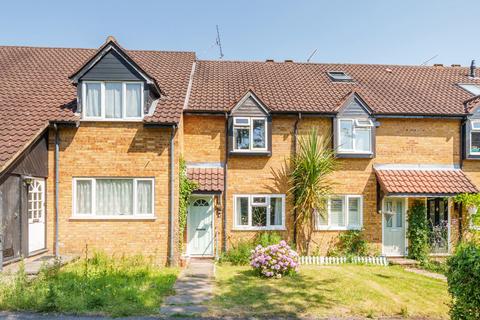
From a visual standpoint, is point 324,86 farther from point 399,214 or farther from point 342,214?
point 399,214

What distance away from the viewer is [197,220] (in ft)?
49.2

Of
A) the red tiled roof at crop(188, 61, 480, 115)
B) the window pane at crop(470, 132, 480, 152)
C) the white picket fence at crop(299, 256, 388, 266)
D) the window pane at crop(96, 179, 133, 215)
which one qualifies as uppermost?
the red tiled roof at crop(188, 61, 480, 115)

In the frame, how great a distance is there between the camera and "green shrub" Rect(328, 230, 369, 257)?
1499 centimetres

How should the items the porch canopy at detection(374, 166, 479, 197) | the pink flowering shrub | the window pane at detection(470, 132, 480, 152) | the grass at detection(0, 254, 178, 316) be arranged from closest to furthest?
1. the grass at detection(0, 254, 178, 316)
2. the pink flowering shrub
3. the porch canopy at detection(374, 166, 479, 197)
4. the window pane at detection(470, 132, 480, 152)

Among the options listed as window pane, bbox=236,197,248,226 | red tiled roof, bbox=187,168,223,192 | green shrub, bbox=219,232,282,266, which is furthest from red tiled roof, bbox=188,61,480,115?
green shrub, bbox=219,232,282,266

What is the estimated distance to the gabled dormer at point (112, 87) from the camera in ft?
42.9

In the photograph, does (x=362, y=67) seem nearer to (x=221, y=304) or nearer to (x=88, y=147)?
(x=88, y=147)

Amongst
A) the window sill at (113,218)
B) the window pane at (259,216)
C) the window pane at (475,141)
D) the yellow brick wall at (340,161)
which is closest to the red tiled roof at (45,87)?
the yellow brick wall at (340,161)

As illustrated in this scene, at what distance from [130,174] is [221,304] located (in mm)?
6431

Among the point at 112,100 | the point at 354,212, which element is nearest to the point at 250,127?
the point at 112,100

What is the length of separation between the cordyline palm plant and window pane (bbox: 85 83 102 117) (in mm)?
8007

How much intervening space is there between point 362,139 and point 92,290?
11.9 meters

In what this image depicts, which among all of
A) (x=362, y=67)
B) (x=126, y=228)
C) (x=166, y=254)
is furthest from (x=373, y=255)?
(x=362, y=67)

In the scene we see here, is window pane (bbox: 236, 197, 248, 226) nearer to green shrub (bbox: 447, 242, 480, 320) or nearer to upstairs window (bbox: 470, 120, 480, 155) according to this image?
green shrub (bbox: 447, 242, 480, 320)
